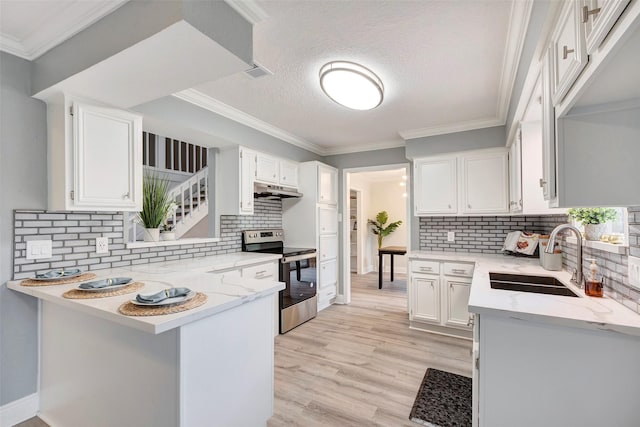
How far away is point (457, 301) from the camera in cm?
319

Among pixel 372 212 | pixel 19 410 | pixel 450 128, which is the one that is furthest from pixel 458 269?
pixel 372 212

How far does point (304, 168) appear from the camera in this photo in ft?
13.6

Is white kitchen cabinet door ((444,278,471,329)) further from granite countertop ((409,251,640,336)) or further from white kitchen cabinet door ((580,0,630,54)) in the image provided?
white kitchen cabinet door ((580,0,630,54))

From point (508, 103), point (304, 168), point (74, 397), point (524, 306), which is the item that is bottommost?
point (74, 397)

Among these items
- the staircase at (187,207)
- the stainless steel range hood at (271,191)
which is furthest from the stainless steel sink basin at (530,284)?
the staircase at (187,207)

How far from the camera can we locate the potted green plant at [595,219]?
168cm

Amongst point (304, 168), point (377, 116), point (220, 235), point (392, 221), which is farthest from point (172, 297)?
point (392, 221)

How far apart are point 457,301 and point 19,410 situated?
11.9ft

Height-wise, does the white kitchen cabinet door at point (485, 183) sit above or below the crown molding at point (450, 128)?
below

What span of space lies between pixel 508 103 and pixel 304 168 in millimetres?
2447

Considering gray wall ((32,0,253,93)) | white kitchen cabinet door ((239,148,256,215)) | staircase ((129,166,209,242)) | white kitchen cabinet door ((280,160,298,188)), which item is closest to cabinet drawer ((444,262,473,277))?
white kitchen cabinet door ((280,160,298,188))

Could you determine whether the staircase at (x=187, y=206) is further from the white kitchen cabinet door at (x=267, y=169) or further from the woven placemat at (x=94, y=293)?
the woven placemat at (x=94, y=293)

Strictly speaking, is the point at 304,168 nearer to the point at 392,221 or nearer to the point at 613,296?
the point at 613,296

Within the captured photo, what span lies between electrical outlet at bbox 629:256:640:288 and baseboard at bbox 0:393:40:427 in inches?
133
